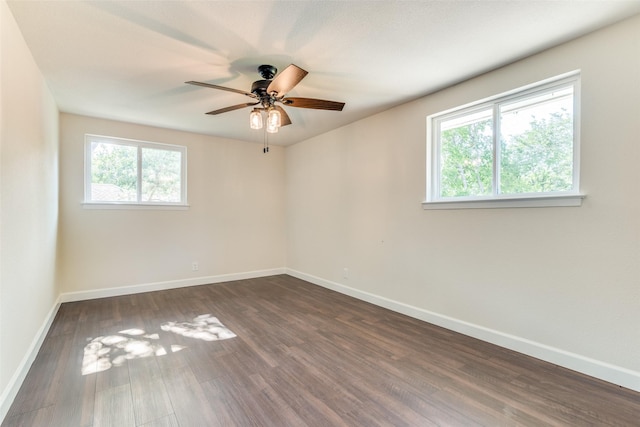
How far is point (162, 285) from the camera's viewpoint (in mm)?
4520

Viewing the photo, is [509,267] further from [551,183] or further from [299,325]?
[299,325]

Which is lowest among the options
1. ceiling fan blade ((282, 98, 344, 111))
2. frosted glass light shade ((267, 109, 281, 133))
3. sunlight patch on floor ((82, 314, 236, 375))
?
sunlight patch on floor ((82, 314, 236, 375))

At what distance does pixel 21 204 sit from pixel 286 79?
2147mm

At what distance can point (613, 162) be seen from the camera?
203 cm

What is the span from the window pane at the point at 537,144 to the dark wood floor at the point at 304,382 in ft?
4.75

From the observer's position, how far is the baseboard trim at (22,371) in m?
1.70

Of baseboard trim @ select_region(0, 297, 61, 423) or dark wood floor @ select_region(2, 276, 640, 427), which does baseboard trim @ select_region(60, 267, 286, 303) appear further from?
baseboard trim @ select_region(0, 297, 61, 423)

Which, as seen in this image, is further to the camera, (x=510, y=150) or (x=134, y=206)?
(x=134, y=206)

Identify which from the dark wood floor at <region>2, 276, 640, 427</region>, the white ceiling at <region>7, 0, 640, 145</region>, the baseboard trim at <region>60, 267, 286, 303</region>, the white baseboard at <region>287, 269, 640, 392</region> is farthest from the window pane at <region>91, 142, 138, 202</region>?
the white baseboard at <region>287, 269, 640, 392</region>

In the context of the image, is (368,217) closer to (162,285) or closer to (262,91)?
(262,91)

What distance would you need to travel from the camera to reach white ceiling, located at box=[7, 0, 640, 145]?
185 centimetres

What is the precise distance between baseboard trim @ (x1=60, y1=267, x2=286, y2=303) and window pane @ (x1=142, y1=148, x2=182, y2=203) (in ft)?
4.26

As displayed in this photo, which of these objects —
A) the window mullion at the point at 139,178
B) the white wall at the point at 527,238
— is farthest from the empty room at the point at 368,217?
the window mullion at the point at 139,178

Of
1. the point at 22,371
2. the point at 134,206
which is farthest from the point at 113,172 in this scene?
the point at 22,371
